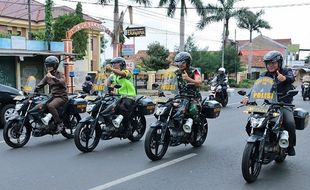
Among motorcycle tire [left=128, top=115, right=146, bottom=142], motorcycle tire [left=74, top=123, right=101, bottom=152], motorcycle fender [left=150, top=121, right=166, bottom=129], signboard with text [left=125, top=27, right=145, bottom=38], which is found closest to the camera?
motorcycle fender [left=150, top=121, right=166, bottom=129]

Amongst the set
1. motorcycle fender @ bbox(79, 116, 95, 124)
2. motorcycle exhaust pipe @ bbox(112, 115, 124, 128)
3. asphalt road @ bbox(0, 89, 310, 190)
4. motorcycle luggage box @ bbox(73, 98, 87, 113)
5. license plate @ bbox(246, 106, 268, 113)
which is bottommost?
asphalt road @ bbox(0, 89, 310, 190)

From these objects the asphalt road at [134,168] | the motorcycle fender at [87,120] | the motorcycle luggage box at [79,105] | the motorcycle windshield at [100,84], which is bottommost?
the asphalt road at [134,168]

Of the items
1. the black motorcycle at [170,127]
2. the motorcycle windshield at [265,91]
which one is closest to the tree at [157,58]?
the black motorcycle at [170,127]

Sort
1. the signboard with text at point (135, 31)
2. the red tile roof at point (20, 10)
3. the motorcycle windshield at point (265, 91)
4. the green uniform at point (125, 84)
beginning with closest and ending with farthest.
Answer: the motorcycle windshield at point (265, 91) → the green uniform at point (125, 84) → the signboard with text at point (135, 31) → the red tile roof at point (20, 10)

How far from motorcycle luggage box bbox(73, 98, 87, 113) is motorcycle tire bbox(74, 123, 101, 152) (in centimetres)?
123

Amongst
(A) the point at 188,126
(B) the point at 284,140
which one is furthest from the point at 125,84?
(B) the point at 284,140

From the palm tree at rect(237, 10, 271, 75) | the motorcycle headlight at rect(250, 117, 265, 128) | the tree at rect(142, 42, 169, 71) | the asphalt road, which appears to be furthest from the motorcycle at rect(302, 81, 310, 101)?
the palm tree at rect(237, 10, 271, 75)

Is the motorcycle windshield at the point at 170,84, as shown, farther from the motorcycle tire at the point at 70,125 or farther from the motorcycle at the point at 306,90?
the motorcycle at the point at 306,90

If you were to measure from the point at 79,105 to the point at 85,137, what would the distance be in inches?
57.2

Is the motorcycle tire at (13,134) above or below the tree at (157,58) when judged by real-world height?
below

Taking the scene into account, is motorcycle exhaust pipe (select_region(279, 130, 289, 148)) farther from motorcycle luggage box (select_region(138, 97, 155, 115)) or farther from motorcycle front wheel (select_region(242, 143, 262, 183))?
motorcycle luggage box (select_region(138, 97, 155, 115))

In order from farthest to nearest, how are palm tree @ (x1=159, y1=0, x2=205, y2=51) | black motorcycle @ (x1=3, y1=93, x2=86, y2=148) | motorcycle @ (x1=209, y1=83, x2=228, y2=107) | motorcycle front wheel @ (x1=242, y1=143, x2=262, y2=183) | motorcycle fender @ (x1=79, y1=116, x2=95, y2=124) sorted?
1. palm tree @ (x1=159, y1=0, x2=205, y2=51)
2. motorcycle @ (x1=209, y1=83, x2=228, y2=107)
3. black motorcycle @ (x1=3, y1=93, x2=86, y2=148)
4. motorcycle fender @ (x1=79, y1=116, x2=95, y2=124)
5. motorcycle front wheel @ (x1=242, y1=143, x2=262, y2=183)

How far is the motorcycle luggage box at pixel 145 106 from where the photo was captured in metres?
8.62

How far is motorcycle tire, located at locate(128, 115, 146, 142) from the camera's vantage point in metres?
8.74
